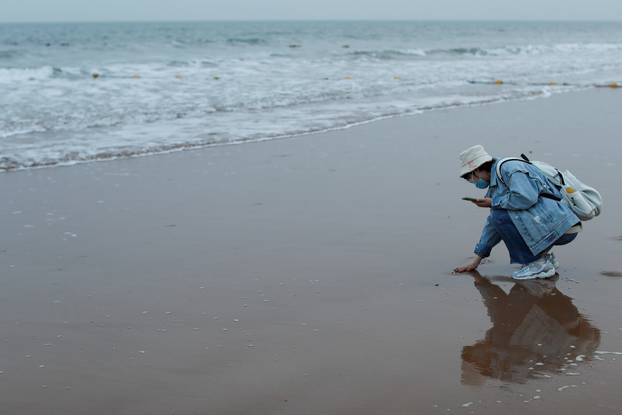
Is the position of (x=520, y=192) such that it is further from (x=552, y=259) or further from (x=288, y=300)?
(x=288, y=300)

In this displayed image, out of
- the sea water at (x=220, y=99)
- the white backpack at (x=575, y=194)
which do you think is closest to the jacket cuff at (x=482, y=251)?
the white backpack at (x=575, y=194)

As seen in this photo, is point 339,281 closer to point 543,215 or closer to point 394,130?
point 543,215

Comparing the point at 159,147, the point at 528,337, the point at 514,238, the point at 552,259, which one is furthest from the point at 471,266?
the point at 159,147

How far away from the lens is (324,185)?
770 centimetres

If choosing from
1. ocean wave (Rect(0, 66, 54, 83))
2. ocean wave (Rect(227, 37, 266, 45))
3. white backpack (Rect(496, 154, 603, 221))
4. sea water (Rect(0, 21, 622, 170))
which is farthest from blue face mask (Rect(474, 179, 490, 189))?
ocean wave (Rect(227, 37, 266, 45))

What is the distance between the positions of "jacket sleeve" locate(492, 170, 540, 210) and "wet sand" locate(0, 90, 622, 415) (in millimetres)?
511

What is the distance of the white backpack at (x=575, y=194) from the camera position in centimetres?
496

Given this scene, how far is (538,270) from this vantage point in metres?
5.04

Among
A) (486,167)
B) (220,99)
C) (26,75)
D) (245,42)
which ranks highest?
(486,167)

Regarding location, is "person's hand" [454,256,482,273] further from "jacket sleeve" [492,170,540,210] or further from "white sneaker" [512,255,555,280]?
"jacket sleeve" [492,170,540,210]

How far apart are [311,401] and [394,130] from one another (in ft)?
26.5

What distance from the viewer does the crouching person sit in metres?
4.86

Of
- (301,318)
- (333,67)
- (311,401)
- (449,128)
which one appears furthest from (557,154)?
(333,67)

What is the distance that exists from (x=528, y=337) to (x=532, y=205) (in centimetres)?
102
